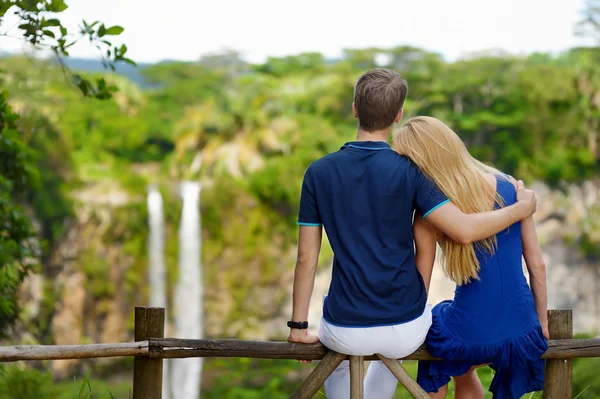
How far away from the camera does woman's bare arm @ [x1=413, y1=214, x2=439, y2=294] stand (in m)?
2.49

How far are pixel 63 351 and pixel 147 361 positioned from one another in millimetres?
356

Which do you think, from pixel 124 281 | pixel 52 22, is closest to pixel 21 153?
pixel 52 22

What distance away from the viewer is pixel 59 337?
12602 millimetres

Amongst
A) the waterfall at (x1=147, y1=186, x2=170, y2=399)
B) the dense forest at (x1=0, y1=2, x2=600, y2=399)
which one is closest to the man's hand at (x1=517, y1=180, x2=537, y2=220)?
the dense forest at (x1=0, y1=2, x2=600, y2=399)

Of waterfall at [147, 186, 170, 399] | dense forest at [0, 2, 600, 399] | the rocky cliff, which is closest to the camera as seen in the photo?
the rocky cliff

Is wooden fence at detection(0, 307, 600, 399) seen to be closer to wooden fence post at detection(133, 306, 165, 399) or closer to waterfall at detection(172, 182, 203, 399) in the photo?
wooden fence post at detection(133, 306, 165, 399)

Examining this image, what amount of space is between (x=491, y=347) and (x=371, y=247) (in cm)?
57

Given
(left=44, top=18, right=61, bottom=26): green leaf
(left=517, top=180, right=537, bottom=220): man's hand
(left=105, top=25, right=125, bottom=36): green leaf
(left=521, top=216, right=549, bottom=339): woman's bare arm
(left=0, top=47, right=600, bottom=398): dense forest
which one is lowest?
(left=0, top=47, right=600, bottom=398): dense forest

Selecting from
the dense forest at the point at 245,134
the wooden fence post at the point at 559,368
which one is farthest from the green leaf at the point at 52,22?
the dense forest at the point at 245,134

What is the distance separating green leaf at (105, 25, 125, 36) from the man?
1.42 meters

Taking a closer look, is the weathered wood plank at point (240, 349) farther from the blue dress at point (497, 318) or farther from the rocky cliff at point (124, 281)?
the rocky cliff at point (124, 281)

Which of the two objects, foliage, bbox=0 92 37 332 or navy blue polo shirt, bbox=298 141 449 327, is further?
foliage, bbox=0 92 37 332

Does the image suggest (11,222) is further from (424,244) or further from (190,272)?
(190,272)

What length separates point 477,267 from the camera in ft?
8.16
